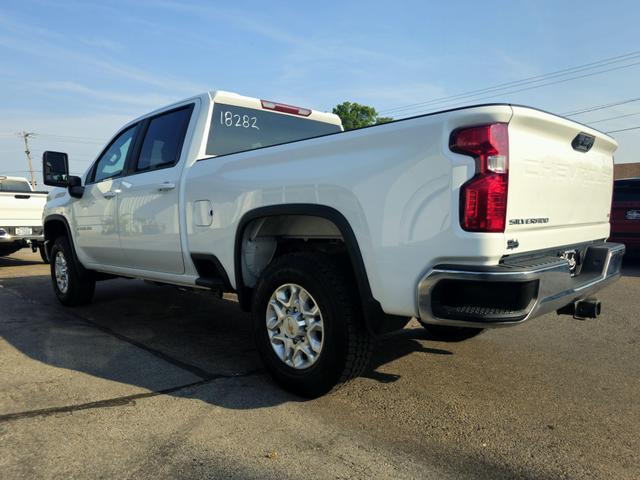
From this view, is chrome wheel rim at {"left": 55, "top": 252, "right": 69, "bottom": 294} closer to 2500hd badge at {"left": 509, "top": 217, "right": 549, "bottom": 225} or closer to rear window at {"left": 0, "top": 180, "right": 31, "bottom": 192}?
2500hd badge at {"left": 509, "top": 217, "right": 549, "bottom": 225}

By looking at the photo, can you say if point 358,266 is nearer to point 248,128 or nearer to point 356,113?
point 248,128

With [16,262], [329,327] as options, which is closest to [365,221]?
[329,327]

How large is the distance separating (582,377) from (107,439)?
3.13 m

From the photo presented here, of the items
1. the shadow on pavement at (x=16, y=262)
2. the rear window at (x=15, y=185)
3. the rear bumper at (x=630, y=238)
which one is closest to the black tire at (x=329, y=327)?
the rear bumper at (x=630, y=238)

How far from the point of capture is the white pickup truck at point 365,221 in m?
2.37

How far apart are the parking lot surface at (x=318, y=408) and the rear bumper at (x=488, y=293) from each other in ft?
2.30

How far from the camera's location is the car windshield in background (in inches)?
167

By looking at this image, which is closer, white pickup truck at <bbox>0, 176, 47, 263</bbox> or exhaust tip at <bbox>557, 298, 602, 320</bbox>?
exhaust tip at <bbox>557, 298, 602, 320</bbox>

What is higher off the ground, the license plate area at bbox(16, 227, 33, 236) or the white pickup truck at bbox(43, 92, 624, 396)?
the white pickup truck at bbox(43, 92, 624, 396)

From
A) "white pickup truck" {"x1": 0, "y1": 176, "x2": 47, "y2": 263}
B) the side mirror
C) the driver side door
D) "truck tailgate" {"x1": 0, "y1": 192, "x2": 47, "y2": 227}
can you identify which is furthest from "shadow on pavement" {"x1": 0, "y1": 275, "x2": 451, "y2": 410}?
"truck tailgate" {"x1": 0, "y1": 192, "x2": 47, "y2": 227}

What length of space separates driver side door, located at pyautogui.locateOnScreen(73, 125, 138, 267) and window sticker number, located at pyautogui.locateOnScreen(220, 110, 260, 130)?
1.14 m

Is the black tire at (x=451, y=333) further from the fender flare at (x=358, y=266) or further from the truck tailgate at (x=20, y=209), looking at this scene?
the truck tailgate at (x=20, y=209)

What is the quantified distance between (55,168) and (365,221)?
4.01 m

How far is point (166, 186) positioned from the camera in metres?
4.12
